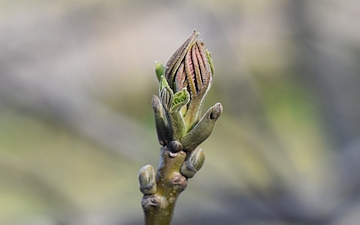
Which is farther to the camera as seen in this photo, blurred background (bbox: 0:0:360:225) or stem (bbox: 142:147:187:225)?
blurred background (bbox: 0:0:360:225)

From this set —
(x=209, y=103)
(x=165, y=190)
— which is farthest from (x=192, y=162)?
(x=209, y=103)

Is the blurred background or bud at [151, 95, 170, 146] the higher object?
the blurred background

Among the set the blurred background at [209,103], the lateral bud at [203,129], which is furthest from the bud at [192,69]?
the blurred background at [209,103]

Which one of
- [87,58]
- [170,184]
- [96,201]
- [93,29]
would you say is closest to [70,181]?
[96,201]

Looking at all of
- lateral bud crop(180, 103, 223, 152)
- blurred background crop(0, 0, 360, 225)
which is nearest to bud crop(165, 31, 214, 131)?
lateral bud crop(180, 103, 223, 152)

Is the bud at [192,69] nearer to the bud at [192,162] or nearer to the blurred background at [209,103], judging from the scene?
the bud at [192,162]

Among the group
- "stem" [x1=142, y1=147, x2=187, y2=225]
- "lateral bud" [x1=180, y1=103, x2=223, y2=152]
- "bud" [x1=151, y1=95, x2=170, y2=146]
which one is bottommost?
Answer: "stem" [x1=142, y1=147, x2=187, y2=225]

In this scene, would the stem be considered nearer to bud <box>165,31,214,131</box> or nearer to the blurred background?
bud <box>165,31,214,131</box>
